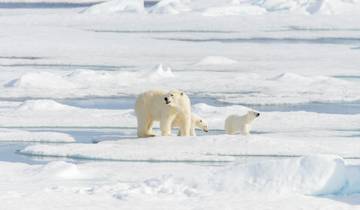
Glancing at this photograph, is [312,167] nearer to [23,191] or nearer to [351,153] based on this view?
[23,191]

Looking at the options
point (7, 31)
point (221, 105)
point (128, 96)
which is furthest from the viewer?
point (7, 31)

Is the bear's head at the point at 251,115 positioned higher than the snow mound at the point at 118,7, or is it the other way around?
the bear's head at the point at 251,115

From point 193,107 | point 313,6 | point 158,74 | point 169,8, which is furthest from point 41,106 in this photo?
point 313,6

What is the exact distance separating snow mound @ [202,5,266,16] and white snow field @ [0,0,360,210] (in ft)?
0.15

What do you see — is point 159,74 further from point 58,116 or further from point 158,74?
point 58,116

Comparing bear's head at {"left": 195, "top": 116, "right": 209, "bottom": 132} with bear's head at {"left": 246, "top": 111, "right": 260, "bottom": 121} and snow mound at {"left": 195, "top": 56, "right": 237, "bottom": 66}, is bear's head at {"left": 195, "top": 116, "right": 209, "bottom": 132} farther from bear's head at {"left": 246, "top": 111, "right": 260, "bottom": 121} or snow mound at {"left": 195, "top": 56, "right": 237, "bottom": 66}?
snow mound at {"left": 195, "top": 56, "right": 237, "bottom": 66}

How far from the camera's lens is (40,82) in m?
14.5

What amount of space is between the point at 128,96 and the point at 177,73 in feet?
9.11

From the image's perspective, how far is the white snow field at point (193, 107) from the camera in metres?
5.91

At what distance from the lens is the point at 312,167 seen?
596cm

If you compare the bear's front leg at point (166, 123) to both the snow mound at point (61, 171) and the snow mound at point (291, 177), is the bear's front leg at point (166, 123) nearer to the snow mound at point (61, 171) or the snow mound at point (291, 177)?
the snow mound at point (61, 171)

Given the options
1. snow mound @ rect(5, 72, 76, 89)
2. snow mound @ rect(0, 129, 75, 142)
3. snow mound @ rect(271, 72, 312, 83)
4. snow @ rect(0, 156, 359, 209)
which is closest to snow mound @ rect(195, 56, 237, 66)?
snow mound @ rect(271, 72, 312, 83)

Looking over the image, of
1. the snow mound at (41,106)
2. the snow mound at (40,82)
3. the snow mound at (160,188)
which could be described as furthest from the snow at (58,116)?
the snow mound at (160,188)

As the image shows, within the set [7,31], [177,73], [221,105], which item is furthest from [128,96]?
[7,31]
